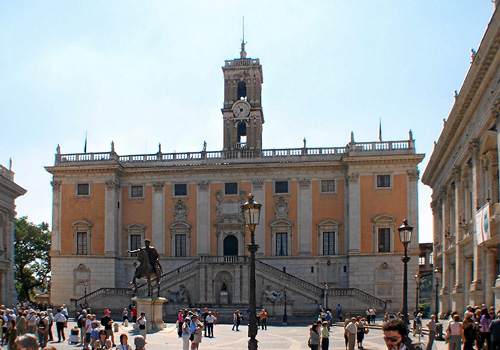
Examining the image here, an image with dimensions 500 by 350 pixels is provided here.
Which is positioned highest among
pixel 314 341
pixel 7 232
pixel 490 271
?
pixel 7 232

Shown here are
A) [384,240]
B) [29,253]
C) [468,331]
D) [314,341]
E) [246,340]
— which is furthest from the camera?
[29,253]

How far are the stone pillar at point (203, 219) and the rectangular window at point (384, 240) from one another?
13.7 m

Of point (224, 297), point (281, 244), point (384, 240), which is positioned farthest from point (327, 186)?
point (224, 297)

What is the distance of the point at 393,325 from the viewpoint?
6.56 meters

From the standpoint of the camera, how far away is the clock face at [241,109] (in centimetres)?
5922

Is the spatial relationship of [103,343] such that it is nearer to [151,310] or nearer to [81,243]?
[151,310]

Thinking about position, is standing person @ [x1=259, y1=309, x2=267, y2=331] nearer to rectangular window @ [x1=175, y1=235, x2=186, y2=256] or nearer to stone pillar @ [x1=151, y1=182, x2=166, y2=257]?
rectangular window @ [x1=175, y1=235, x2=186, y2=256]

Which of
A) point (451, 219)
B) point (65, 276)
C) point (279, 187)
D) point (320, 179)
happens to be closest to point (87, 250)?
point (65, 276)

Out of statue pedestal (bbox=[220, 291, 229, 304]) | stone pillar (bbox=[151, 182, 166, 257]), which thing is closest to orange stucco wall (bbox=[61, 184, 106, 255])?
stone pillar (bbox=[151, 182, 166, 257])

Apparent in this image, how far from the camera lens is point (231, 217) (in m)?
54.5

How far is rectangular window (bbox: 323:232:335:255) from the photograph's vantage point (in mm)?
53250

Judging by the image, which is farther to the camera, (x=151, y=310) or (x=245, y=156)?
(x=245, y=156)

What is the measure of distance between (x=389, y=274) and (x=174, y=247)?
17455mm

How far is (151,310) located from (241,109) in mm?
30362
